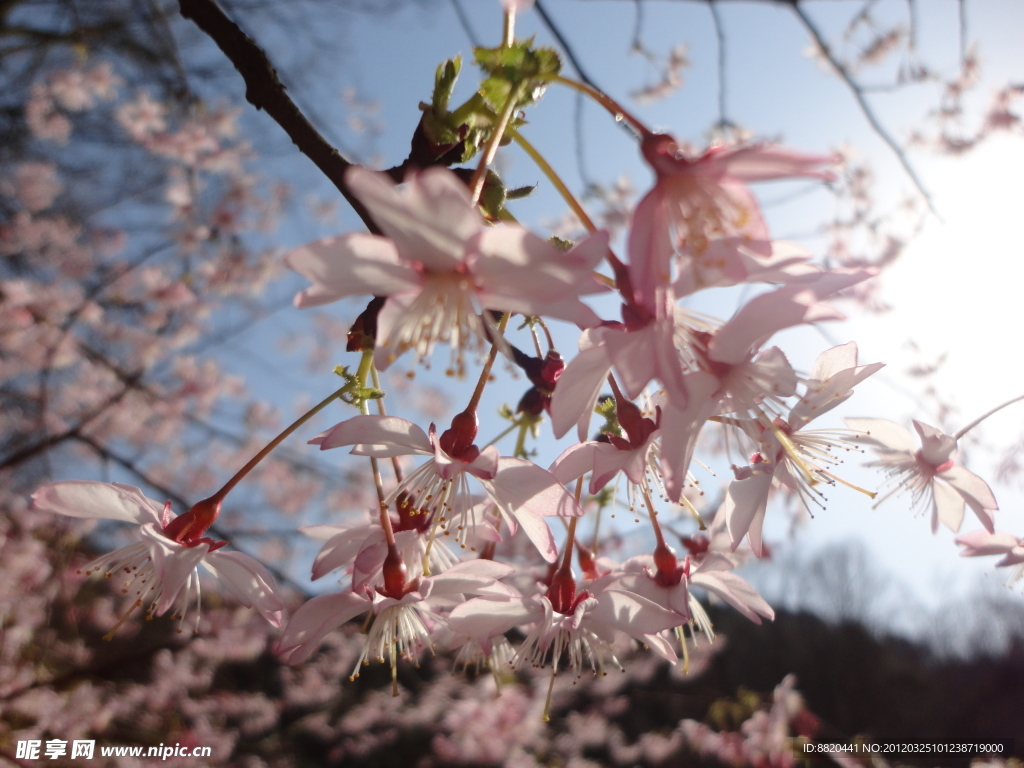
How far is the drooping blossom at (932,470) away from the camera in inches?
45.0

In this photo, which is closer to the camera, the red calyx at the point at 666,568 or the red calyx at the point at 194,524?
the red calyx at the point at 194,524

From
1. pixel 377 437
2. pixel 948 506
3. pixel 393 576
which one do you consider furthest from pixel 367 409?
pixel 948 506

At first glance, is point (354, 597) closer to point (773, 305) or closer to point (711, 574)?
point (711, 574)

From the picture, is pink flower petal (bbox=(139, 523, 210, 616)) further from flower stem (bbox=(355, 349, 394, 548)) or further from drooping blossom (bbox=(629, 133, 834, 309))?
drooping blossom (bbox=(629, 133, 834, 309))

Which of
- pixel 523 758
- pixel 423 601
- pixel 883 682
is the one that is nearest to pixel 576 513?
pixel 423 601

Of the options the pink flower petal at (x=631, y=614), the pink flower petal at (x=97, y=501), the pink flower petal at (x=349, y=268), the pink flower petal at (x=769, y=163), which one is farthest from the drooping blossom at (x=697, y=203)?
the pink flower petal at (x=97, y=501)

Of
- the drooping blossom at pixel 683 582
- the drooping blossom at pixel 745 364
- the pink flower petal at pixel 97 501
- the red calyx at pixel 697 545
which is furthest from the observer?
the red calyx at pixel 697 545

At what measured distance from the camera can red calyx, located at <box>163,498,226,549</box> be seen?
2.93 feet

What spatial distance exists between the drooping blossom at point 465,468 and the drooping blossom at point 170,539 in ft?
0.75

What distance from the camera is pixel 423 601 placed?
0.98m

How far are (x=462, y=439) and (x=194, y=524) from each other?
17.5 inches

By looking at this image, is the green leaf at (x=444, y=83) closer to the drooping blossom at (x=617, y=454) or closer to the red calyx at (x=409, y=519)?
the drooping blossom at (x=617, y=454)

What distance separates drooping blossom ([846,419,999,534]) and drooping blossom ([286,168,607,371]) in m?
0.86

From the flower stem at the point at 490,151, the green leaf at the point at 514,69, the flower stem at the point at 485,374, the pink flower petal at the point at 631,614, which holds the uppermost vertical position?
the green leaf at the point at 514,69
